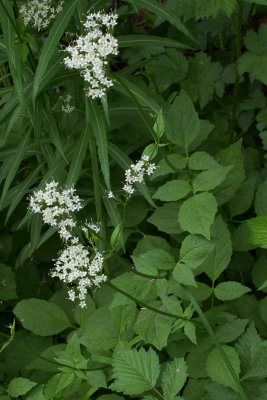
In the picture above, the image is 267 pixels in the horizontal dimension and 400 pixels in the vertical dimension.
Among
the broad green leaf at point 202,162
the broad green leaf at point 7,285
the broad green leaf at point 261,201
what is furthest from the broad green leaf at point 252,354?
the broad green leaf at point 7,285

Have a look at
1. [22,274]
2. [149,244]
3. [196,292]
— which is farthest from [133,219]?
[22,274]

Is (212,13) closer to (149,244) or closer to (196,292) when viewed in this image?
(149,244)

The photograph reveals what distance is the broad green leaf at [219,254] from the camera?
1914 millimetres

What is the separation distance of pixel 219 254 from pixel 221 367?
44 centimetres

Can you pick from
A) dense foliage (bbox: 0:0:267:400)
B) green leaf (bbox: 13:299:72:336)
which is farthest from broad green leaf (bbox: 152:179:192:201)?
green leaf (bbox: 13:299:72:336)

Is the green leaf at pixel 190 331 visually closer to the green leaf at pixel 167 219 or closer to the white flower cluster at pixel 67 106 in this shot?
the green leaf at pixel 167 219

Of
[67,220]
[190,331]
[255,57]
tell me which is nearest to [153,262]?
[190,331]

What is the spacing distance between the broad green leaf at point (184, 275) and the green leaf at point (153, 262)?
58 millimetres

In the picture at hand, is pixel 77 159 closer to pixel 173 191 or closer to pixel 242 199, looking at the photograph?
pixel 173 191

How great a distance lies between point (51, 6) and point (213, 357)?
155 cm

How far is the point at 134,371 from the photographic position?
5.41 ft

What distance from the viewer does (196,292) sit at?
1.88 metres

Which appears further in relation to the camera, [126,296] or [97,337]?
[97,337]

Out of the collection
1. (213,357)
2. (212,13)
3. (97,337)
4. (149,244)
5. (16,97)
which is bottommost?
(213,357)
